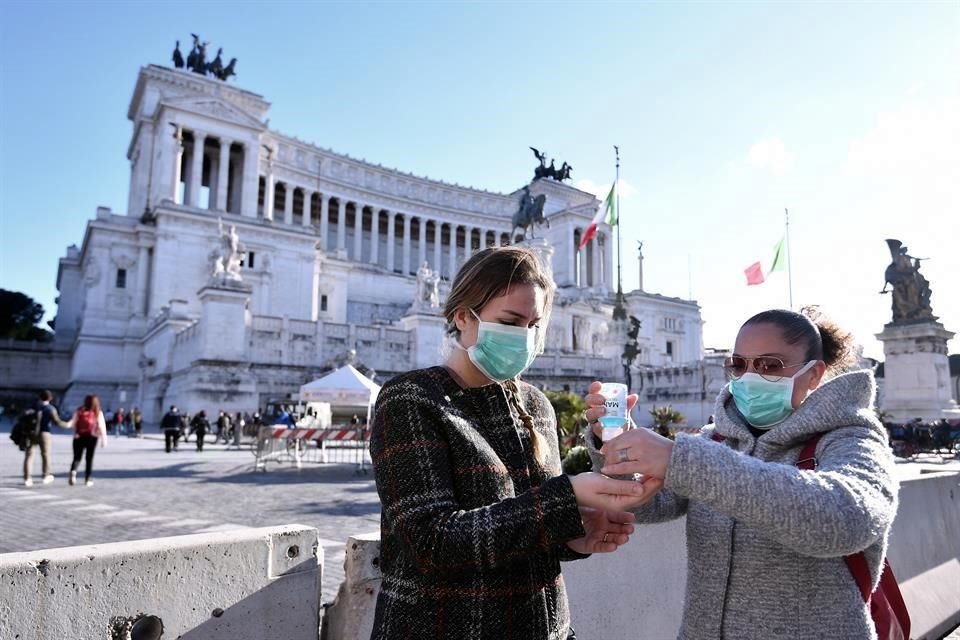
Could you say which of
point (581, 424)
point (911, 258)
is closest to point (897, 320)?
point (911, 258)

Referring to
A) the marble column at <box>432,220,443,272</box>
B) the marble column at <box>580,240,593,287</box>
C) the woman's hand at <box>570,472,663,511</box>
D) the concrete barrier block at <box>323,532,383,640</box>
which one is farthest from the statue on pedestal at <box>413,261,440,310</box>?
the marble column at <box>580,240,593,287</box>

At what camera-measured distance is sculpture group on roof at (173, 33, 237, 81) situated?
183 feet

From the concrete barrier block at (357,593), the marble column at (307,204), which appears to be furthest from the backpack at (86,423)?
the marble column at (307,204)

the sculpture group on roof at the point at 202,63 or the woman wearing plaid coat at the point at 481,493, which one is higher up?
the sculpture group on roof at the point at 202,63

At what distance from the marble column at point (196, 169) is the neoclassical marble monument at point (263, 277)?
16 cm

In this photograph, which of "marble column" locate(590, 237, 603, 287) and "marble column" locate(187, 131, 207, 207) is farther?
"marble column" locate(590, 237, 603, 287)

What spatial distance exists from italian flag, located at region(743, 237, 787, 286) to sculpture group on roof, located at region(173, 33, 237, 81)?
4805 centimetres

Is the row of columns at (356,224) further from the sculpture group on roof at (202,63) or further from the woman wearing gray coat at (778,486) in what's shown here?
the woman wearing gray coat at (778,486)

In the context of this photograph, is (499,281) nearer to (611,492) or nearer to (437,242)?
(611,492)

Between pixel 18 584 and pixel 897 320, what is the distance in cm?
2434

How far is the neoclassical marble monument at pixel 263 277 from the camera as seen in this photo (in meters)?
30.8

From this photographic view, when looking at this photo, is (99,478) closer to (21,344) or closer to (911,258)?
(911,258)

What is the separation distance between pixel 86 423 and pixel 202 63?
54341 millimetres

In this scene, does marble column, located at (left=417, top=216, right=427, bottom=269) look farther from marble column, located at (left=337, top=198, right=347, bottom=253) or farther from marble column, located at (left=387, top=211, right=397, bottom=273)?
marble column, located at (left=337, top=198, right=347, bottom=253)
